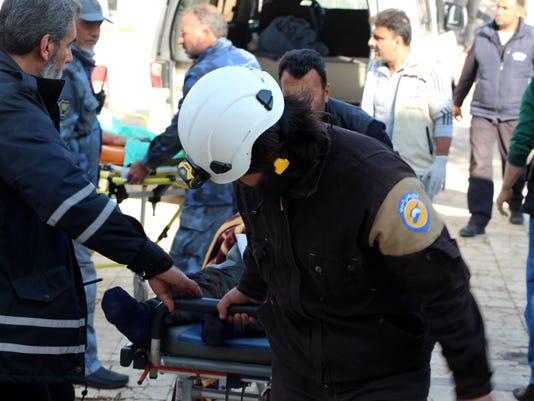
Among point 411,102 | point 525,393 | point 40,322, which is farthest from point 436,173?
point 40,322

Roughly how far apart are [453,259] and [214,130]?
71 centimetres

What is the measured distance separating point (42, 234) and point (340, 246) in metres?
1.04

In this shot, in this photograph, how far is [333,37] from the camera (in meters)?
11.2

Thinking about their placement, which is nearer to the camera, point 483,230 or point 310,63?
point 310,63

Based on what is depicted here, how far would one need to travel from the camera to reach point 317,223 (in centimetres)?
280

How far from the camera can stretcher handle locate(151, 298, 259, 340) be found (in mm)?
3484

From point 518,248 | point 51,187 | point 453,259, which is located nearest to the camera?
point 453,259

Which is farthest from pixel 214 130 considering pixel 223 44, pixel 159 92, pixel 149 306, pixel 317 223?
pixel 159 92

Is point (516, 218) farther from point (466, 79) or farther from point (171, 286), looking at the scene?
point (171, 286)

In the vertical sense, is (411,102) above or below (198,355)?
above

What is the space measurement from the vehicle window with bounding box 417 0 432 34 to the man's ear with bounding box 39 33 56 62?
5712mm

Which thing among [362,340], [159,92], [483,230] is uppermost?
[362,340]

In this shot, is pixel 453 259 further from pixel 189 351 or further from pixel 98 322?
pixel 98 322

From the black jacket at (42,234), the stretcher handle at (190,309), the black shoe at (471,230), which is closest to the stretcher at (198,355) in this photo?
the stretcher handle at (190,309)
